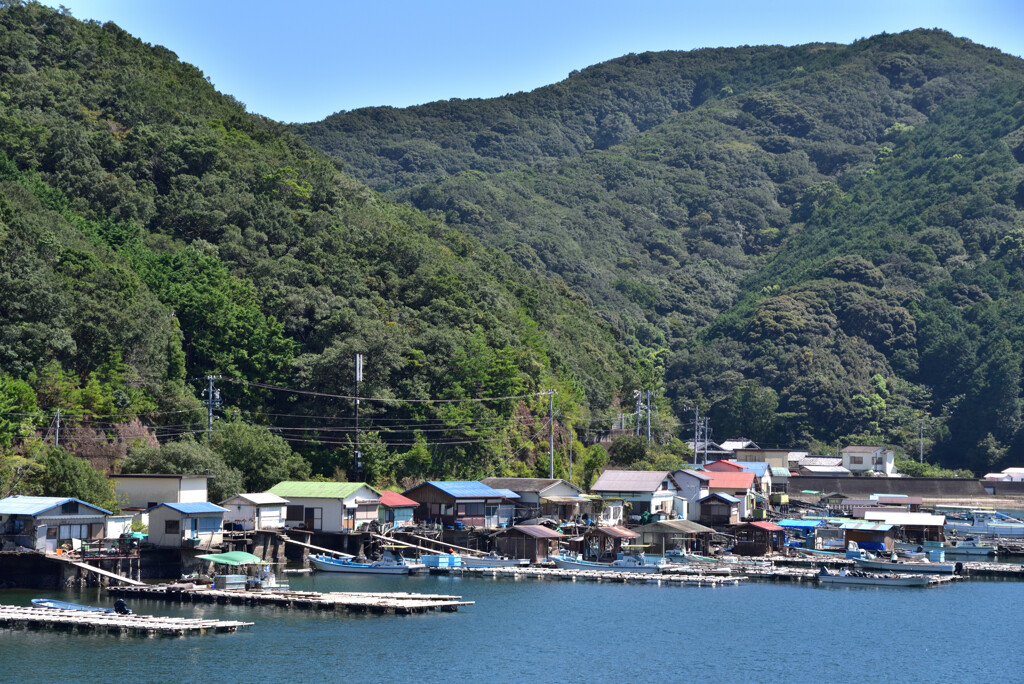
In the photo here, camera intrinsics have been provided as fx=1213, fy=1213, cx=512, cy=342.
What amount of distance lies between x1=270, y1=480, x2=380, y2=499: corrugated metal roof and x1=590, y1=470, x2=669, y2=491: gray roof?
19061 millimetres

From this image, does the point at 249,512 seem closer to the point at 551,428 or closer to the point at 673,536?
the point at 673,536

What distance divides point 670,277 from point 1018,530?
4231 inches

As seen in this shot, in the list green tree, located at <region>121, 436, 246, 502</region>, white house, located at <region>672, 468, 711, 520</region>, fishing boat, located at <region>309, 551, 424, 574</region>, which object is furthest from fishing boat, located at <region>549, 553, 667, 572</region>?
green tree, located at <region>121, 436, 246, 502</region>

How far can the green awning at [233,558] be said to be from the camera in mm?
58781

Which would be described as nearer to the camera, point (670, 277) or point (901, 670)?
point (901, 670)

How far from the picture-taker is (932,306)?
162m

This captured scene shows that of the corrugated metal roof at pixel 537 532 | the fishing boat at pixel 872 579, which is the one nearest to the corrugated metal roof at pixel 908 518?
the fishing boat at pixel 872 579

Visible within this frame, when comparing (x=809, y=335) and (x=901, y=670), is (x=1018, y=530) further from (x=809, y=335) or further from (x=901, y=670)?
(x=809, y=335)

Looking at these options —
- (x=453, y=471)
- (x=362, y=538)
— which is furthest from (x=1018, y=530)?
(x=362, y=538)

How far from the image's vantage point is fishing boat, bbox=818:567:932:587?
67.6m

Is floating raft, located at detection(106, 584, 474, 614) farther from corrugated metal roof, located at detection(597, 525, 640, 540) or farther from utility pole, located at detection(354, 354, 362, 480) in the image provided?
utility pole, located at detection(354, 354, 362, 480)

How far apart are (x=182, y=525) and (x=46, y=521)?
6.72 meters

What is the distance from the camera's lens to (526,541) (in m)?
71.6

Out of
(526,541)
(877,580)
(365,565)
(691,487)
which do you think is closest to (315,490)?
(365,565)
